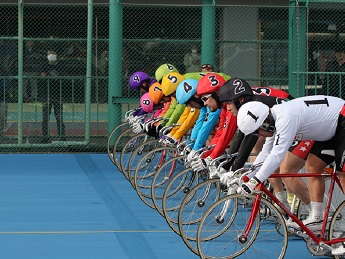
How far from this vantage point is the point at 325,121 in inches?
357

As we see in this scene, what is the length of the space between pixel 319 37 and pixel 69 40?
560 centimetres

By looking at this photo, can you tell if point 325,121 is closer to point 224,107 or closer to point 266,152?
point 266,152

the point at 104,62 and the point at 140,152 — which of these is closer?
the point at 140,152

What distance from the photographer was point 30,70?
66.0 feet

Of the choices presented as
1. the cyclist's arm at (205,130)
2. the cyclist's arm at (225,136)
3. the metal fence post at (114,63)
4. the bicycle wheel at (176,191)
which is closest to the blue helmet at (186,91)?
the cyclist's arm at (205,130)

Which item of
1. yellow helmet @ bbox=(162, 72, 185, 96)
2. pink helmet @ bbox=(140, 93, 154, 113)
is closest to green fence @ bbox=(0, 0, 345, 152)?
pink helmet @ bbox=(140, 93, 154, 113)

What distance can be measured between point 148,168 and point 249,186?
16.4 feet

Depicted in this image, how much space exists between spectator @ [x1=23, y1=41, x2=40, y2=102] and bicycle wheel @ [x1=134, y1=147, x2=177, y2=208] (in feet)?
22.4

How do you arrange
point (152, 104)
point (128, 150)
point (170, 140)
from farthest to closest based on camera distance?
point (152, 104), point (128, 150), point (170, 140)

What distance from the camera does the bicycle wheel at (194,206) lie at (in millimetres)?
9851

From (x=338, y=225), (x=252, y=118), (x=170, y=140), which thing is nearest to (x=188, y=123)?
(x=170, y=140)

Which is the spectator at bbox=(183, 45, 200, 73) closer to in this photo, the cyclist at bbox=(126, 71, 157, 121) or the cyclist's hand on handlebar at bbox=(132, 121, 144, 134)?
the cyclist at bbox=(126, 71, 157, 121)

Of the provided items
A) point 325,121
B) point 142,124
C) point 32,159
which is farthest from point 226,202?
point 32,159

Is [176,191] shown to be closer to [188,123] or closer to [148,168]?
[188,123]
